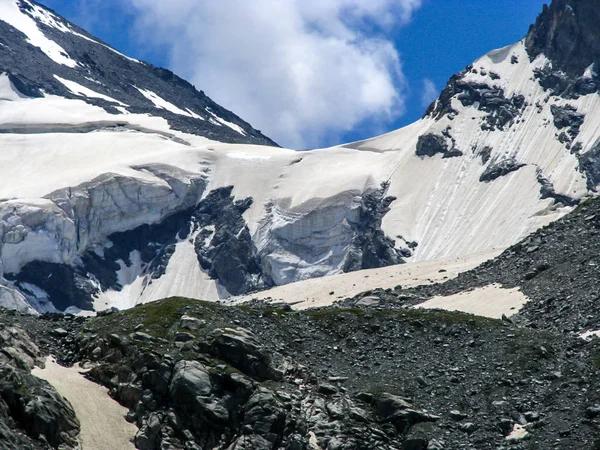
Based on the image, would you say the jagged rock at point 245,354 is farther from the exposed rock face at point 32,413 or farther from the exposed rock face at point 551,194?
the exposed rock face at point 551,194

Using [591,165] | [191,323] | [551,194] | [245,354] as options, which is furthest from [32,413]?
[591,165]

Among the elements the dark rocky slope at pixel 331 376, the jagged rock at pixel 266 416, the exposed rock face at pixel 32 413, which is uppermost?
the dark rocky slope at pixel 331 376

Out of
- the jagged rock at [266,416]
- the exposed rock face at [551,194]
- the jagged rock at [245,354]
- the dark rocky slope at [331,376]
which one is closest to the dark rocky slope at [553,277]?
the dark rocky slope at [331,376]

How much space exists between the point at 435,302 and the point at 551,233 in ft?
45.7

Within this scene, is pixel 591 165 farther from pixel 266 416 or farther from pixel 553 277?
pixel 266 416

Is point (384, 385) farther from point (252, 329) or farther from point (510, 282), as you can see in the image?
point (510, 282)

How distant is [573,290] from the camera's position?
91.6 m

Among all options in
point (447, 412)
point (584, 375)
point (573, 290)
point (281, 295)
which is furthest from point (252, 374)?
point (281, 295)

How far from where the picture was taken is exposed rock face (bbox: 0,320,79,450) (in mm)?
56438

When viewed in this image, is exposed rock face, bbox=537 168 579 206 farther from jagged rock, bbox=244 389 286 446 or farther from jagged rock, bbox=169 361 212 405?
jagged rock, bbox=169 361 212 405

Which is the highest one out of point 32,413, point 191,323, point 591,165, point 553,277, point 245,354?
point 591,165

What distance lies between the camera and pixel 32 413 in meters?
57.8

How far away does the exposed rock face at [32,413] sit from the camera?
56.4m

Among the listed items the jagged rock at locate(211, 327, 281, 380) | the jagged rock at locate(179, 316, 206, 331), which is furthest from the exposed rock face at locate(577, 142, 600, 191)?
the jagged rock at locate(211, 327, 281, 380)
